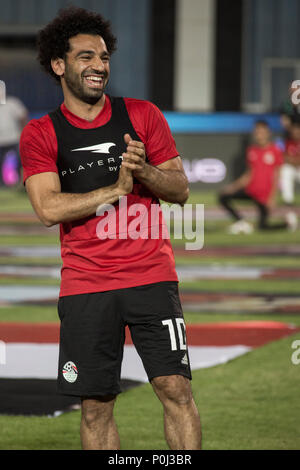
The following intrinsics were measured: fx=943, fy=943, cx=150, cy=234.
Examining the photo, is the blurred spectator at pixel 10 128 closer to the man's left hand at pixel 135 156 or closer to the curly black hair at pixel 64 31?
Answer: the curly black hair at pixel 64 31

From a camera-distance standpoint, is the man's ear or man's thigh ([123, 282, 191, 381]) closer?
man's thigh ([123, 282, 191, 381])

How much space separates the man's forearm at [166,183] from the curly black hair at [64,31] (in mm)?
686

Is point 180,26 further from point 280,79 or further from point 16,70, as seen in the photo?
point 16,70

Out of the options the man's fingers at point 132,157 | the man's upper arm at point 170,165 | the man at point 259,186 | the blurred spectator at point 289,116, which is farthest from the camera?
the blurred spectator at point 289,116

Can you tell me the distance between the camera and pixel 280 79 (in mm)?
26375

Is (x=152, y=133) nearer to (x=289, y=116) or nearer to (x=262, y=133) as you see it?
(x=262, y=133)

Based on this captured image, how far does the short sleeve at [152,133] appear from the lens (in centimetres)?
397

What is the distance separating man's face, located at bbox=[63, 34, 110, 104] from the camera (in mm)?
3928

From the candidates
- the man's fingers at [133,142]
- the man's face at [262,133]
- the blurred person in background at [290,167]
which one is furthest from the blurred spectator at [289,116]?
the man's fingers at [133,142]

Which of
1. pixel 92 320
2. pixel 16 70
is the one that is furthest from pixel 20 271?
pixel 16 70

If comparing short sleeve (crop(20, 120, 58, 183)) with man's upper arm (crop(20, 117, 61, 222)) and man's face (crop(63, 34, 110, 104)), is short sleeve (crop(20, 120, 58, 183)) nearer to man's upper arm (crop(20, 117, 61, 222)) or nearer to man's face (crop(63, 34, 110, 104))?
man's upper arm (crop(20, 117, 61, 222))

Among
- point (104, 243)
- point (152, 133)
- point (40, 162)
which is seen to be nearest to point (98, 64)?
point (152, 133)

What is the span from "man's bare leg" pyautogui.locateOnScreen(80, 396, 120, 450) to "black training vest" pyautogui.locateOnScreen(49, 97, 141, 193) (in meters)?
0.88

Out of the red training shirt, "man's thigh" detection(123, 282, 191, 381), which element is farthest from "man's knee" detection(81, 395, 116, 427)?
the red training shirt
